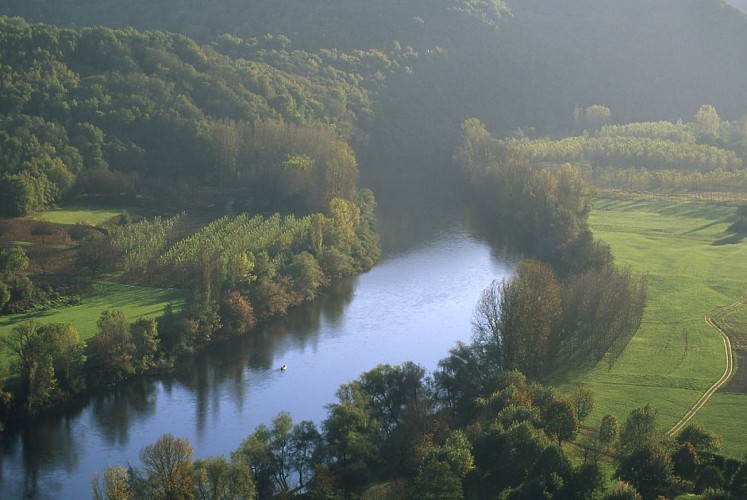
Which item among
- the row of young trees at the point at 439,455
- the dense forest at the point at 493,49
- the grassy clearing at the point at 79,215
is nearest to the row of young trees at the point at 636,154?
the dense forest at the point at 493,49

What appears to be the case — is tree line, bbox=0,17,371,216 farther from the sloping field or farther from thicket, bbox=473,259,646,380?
thicket, bbox=473,259,646,380

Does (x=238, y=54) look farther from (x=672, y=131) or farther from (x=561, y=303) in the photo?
(x=561, y=303)

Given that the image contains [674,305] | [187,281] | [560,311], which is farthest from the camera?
[674,305]

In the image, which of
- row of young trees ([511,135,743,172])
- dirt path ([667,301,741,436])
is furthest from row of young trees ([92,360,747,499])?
row of young trees ([511,135,743,172])

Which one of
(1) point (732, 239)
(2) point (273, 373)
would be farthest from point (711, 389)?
(1) point (732, 239)

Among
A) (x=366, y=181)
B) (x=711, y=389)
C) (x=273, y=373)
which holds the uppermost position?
(x=366, y=181)

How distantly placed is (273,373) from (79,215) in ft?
61.8

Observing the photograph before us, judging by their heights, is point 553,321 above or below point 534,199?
below

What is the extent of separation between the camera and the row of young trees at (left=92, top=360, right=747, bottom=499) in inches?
941

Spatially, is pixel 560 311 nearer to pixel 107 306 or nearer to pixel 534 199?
pixel 107 306

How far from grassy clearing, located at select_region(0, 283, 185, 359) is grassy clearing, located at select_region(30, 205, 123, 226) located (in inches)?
351

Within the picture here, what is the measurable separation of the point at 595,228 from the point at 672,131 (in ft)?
98.0

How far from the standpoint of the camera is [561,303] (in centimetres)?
3553

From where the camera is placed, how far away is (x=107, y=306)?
38.4 metres
